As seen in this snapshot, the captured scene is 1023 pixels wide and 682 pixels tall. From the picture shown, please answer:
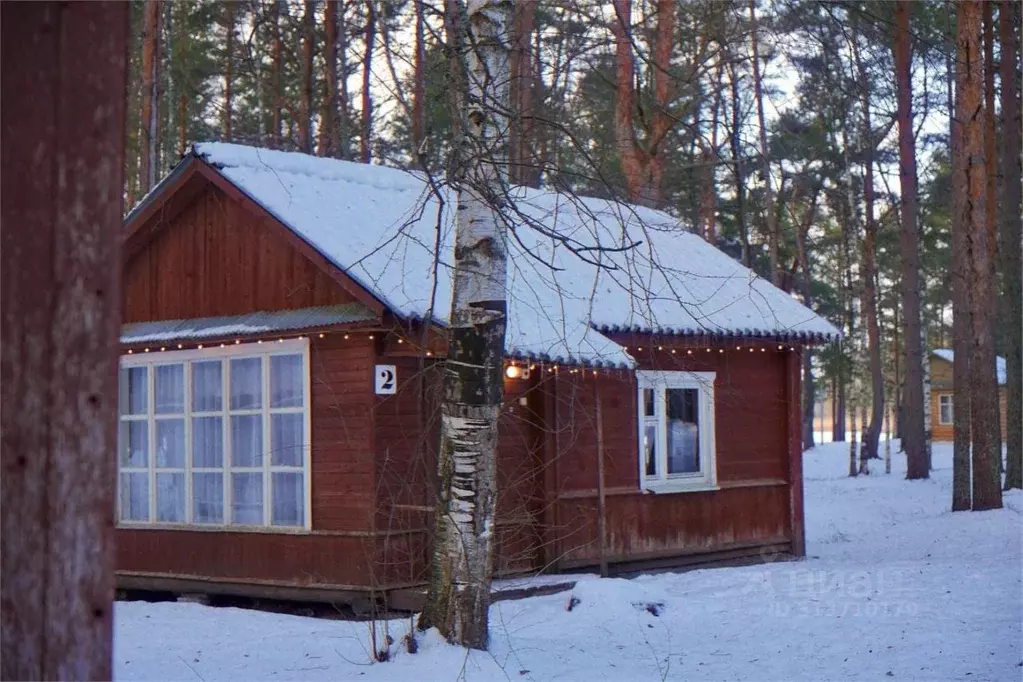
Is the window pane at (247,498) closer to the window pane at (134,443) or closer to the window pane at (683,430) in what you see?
the window pane at (134,443)

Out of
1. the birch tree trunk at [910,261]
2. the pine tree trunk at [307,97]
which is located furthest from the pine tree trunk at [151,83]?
the birch tree trunk at [910,261]

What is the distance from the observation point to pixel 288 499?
12.5 meters

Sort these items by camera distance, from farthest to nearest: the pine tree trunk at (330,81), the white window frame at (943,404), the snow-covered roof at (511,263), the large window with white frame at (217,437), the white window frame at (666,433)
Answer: the white window frame at (943,404), the pine tree trunk at (330,81), the white window frame at (666,433), the large window with white frame at (217,437), the snow-covered roof at (511,263)

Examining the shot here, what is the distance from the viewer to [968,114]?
19469 millimetres

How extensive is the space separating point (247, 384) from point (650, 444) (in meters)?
4.67

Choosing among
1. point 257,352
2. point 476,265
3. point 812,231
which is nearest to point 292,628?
point 257,352

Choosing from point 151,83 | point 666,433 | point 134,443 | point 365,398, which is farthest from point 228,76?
point 365,398

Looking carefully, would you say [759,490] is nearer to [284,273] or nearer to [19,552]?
[284,273]

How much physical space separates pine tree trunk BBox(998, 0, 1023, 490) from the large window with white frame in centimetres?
1491

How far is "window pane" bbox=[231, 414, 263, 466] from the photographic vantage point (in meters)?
12.8

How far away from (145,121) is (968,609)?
52.5ft

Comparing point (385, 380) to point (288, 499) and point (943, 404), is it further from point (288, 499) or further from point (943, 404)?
point (943, 404)

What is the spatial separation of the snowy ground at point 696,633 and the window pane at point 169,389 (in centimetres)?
211

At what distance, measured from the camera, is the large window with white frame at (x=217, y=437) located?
492 inches
